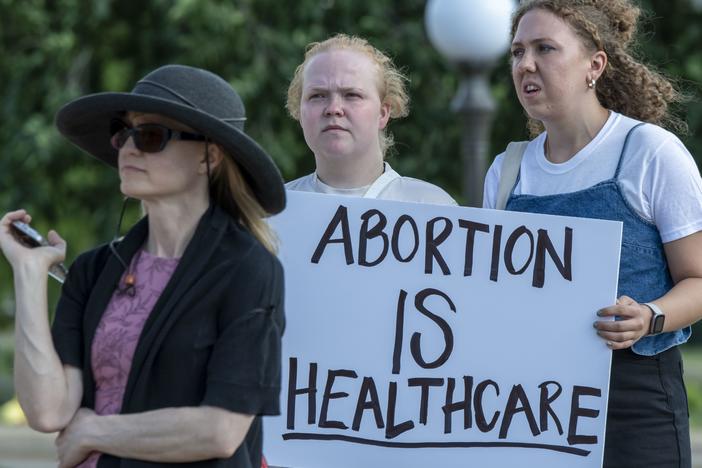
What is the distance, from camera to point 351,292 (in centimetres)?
353

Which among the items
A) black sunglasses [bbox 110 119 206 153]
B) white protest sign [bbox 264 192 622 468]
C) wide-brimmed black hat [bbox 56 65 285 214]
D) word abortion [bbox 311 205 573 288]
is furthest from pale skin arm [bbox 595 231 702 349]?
black sunglasses [bbox 110 119 206 153]

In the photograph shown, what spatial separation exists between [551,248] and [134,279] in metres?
1.26

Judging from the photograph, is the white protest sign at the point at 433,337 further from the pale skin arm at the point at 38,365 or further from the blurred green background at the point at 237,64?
the blurred green background at the point at 237,64

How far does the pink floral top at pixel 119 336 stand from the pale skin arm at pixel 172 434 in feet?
0.19

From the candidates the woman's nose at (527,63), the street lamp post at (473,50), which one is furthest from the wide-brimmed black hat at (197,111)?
the street lamp post at (473,50)

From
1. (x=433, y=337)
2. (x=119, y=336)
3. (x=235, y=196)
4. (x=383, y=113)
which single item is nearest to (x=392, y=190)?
(x=383, y=113)

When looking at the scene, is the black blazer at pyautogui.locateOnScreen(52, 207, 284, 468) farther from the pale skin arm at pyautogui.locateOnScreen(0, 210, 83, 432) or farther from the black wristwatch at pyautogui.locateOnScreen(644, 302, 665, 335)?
the black wristwatch at pyautogui.locateOnScreen(644, 302, 665, 335)

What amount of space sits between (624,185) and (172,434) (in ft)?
4.44

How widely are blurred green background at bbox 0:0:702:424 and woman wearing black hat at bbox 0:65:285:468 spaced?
9.84 m

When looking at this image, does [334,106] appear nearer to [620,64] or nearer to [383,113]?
[383,113]

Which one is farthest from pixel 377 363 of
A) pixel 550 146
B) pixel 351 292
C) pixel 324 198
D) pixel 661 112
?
pixel 661 112

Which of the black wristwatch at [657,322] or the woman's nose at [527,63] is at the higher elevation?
the woman's nose at [527,63]

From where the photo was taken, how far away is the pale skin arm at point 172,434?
242cm

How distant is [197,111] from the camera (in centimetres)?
250
